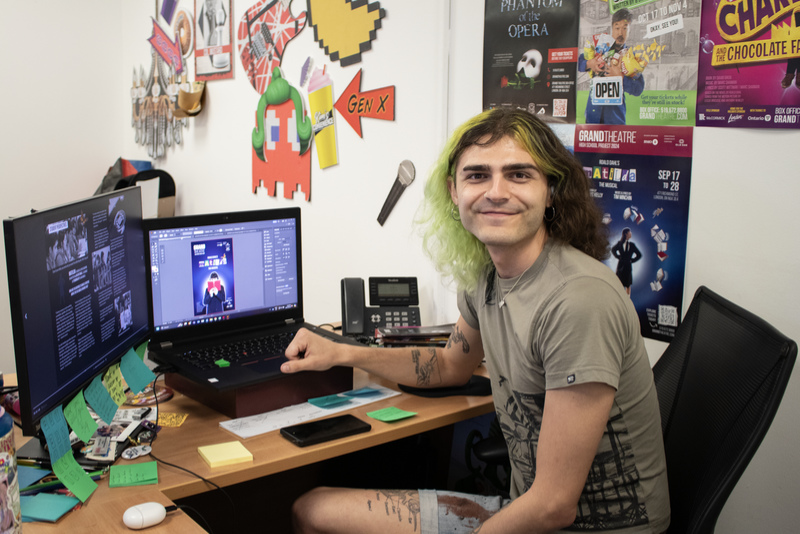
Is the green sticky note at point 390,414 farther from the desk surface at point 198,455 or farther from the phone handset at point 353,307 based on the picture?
the phone handset at point 353,307

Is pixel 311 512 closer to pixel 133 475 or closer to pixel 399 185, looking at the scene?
pixel 133 475

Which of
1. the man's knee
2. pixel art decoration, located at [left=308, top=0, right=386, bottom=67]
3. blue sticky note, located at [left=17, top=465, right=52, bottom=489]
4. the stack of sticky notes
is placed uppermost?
pixel art decoration, located at [left=308, top=0, right=386, bottom=67]

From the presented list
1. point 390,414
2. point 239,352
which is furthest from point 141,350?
point 390,414

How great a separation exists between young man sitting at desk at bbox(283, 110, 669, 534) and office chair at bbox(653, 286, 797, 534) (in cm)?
6

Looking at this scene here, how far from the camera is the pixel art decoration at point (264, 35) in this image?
2830mm

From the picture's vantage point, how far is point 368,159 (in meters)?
2.53

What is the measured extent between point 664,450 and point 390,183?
55.2 inches

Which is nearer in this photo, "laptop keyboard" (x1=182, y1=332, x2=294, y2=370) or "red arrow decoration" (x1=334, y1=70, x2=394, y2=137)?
"laptop keyboard" (x1=182, y1=332, x2=294, y2=370)

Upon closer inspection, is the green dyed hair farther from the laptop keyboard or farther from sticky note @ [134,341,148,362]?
sticky note @ [134,341,148,362]

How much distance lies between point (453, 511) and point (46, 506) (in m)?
0.79

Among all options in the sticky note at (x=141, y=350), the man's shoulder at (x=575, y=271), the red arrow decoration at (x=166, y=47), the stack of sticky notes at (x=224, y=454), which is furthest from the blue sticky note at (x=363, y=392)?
the red arrow decoration at (x=166, y=47)

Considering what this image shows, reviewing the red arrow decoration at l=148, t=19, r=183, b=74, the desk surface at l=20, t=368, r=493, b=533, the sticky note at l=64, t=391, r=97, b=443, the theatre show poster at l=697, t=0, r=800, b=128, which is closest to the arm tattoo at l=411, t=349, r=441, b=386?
the desk surface at l=20, t=368, r=493, b=533

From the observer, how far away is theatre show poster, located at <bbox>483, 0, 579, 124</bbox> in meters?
1.87

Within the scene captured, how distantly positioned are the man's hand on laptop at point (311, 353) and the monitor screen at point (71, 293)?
36 centimetres
